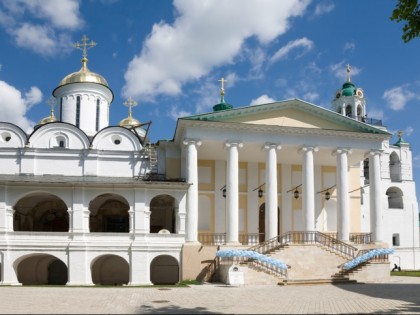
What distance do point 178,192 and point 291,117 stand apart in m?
8.02

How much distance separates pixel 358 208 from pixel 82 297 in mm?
21517

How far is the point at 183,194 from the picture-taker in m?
28.0

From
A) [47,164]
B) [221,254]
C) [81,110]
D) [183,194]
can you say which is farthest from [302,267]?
[81,110]

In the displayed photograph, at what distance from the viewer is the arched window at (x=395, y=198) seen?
167ft

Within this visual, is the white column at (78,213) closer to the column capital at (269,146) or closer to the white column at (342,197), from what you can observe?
the column capital at (269,146)

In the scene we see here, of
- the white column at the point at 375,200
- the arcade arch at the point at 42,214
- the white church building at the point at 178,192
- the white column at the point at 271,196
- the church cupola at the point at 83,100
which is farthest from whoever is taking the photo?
the church cupola at the point at 83,100

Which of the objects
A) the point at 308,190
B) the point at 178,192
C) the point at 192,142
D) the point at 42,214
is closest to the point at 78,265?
the point at 178,192

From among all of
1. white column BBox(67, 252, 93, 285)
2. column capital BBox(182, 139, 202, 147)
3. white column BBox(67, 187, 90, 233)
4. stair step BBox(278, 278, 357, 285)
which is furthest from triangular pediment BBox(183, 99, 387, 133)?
white column BBox(67, 252, 93, 285)

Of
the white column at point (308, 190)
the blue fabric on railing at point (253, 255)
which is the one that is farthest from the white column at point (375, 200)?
→ the blue fabric on railing at point (253, 255)

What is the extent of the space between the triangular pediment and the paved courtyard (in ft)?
34.8

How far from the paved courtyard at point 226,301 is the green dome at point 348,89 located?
1248 inches

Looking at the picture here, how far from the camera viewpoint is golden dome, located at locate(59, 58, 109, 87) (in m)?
36.4

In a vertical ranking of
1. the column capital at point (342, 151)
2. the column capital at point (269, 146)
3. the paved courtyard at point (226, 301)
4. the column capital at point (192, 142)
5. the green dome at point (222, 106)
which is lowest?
the paved courtyard at point (226, 301)

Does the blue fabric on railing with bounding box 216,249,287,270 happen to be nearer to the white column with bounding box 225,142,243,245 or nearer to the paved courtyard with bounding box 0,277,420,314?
the white column with bounding box 225,142,243,245
